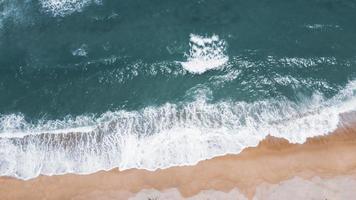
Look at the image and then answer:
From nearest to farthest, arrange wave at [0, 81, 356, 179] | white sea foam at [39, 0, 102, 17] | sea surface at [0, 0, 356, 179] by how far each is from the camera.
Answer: wave at [0, 81, 356, 179]
sea surface at [0, 0, 356, 179]
white sea foam at [39, 0, 102, 17]

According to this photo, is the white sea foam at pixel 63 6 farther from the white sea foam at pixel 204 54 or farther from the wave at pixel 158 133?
the wave at pixel 158 133

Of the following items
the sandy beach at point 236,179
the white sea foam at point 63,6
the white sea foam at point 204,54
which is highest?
the white sea foam at point 63,6

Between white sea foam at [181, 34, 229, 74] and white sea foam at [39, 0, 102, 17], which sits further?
white sea foam at [39, 0, 102, 17]

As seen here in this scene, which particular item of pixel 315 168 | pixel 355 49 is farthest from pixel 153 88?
pixel 355 49

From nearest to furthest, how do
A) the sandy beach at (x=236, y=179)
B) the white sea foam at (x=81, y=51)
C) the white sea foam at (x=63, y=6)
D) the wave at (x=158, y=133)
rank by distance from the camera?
the sandy beach at (x=236, y=179) < the wave at (x=158, y=133) < the white sea foam at (x=81, y=51) < the white sea foam at (x=63, y=6)

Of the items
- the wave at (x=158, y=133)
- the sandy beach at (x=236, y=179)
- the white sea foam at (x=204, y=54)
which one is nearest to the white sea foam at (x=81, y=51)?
the wave at (x=158, y=133)

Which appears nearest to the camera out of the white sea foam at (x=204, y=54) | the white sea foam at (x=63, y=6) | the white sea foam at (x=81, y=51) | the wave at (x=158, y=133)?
the wave at (x=158, y=133)

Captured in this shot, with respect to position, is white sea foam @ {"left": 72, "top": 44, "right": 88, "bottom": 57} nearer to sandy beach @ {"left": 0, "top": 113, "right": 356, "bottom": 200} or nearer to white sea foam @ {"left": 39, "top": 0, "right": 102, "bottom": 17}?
white sea foam @ {"left": 39, "top": 0, "right": 102, "bottom": 17}

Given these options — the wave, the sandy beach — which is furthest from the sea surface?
the sandy beach
